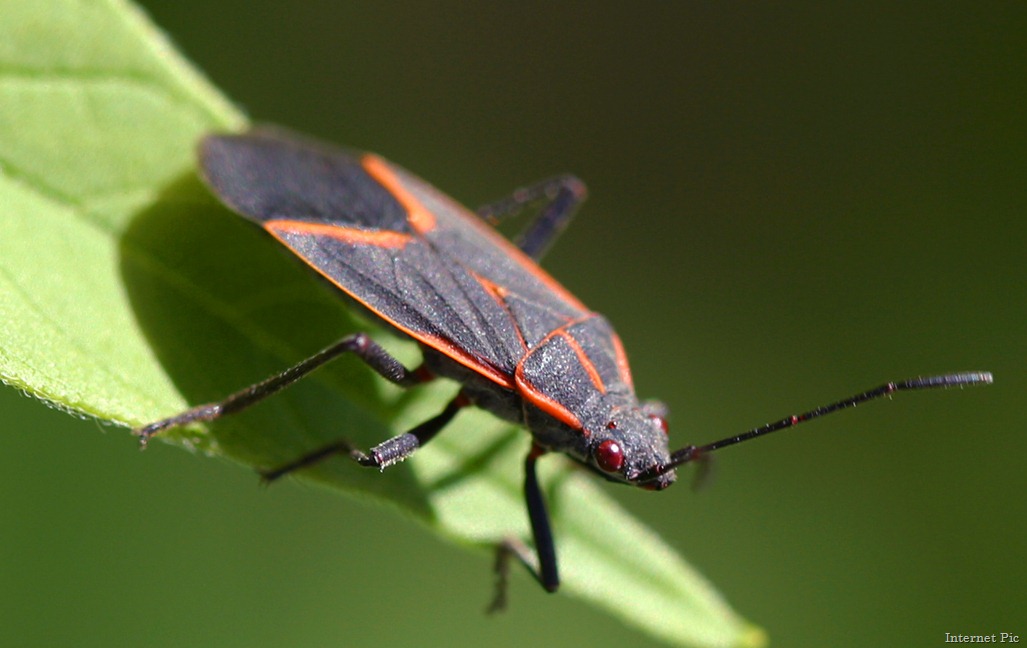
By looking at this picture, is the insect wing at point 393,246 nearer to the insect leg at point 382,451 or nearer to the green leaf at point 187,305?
the green leaf at point 187,305

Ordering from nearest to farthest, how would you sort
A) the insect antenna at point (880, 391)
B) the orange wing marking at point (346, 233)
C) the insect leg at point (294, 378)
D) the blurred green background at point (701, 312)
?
1. the insect leg at point (294, 378)
2. the insect antenna at point (880, 391)
3. the orange wing marking at point (346, 233)
4. the blurred green background at point (701, 312)

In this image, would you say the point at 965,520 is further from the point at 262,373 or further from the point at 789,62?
the point at 262,373

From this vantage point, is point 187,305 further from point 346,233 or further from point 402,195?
point 402,195

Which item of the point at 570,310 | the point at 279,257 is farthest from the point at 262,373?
the point at 570,310

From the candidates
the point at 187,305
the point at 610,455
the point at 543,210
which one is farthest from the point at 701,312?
the point at 187,305

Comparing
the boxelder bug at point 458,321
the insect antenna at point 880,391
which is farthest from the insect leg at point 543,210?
the insect antenna at point 880,391

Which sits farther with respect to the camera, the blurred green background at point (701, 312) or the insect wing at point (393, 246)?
the blurred green background at point (701, 312)
